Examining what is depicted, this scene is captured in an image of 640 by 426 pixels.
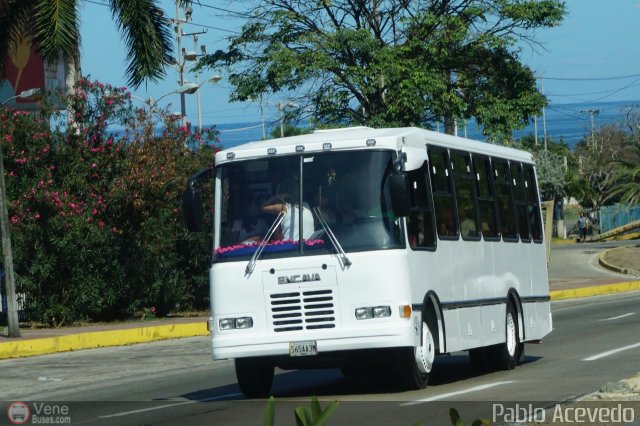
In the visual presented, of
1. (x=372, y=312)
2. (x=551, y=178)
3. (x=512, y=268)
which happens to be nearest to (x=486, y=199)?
(x=512, y=268)

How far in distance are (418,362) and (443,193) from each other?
233 centimetres

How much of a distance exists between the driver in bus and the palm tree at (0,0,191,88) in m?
14.5

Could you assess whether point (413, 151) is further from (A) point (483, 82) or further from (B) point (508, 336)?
(A) point (483, 82)

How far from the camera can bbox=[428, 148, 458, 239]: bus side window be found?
46.6ft

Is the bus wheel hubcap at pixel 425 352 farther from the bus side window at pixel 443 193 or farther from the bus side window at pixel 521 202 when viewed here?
the bus side window at pixel 521 202

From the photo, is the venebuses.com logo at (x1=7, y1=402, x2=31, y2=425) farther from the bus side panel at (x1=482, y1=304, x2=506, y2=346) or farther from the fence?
the fence

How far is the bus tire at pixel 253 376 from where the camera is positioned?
13.5m

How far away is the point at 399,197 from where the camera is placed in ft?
41.4

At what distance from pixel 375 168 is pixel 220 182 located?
1810mm

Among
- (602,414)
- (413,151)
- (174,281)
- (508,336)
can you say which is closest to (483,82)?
(174,281)

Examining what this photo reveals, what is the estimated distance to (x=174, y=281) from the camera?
29.6m

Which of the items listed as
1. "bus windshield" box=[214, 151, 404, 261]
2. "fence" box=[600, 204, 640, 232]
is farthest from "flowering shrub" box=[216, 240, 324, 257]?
"fence" box=[600, 204, 640, 232]

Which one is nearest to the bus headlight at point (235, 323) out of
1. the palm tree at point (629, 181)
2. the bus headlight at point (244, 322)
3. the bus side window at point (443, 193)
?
the bus headlight at point (244, 322)

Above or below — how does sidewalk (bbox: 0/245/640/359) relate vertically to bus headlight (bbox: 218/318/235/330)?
below
